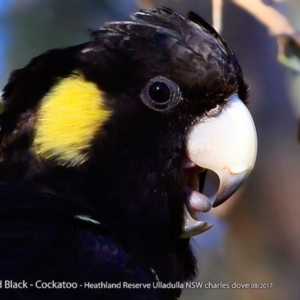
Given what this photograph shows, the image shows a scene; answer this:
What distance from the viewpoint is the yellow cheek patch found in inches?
68.9

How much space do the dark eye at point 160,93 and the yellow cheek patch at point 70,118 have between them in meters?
0.11

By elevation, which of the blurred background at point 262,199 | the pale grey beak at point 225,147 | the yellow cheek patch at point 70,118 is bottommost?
the blurred background at point 262,199

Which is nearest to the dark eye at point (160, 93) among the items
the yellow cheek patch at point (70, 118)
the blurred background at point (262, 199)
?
the yellow cheek patch at point (70, 118)

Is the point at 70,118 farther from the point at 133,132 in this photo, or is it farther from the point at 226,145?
the point at 226,145

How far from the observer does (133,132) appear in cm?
176

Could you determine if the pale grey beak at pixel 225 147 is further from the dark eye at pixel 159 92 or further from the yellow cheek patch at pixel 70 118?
the yellow cheek patch at pixel 70 118

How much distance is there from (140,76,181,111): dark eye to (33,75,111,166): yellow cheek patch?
4.4 inches

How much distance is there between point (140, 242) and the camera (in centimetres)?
176

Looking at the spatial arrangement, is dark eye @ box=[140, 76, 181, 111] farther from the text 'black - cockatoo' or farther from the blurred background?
the blurred background

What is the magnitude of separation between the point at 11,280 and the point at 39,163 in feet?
1.28

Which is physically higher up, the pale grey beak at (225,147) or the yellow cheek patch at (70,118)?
the pale grey beak at (225,147)

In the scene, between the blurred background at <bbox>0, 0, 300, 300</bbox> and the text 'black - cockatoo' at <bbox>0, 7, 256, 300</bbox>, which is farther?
the blurred background at <bbox>0, 0, 300, 300</bbox>

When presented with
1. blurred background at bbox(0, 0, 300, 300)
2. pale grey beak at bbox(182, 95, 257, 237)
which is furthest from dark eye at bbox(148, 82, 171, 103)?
blurred background at bbox(0, 0, 300, 300)

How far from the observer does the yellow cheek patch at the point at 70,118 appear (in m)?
1.75
